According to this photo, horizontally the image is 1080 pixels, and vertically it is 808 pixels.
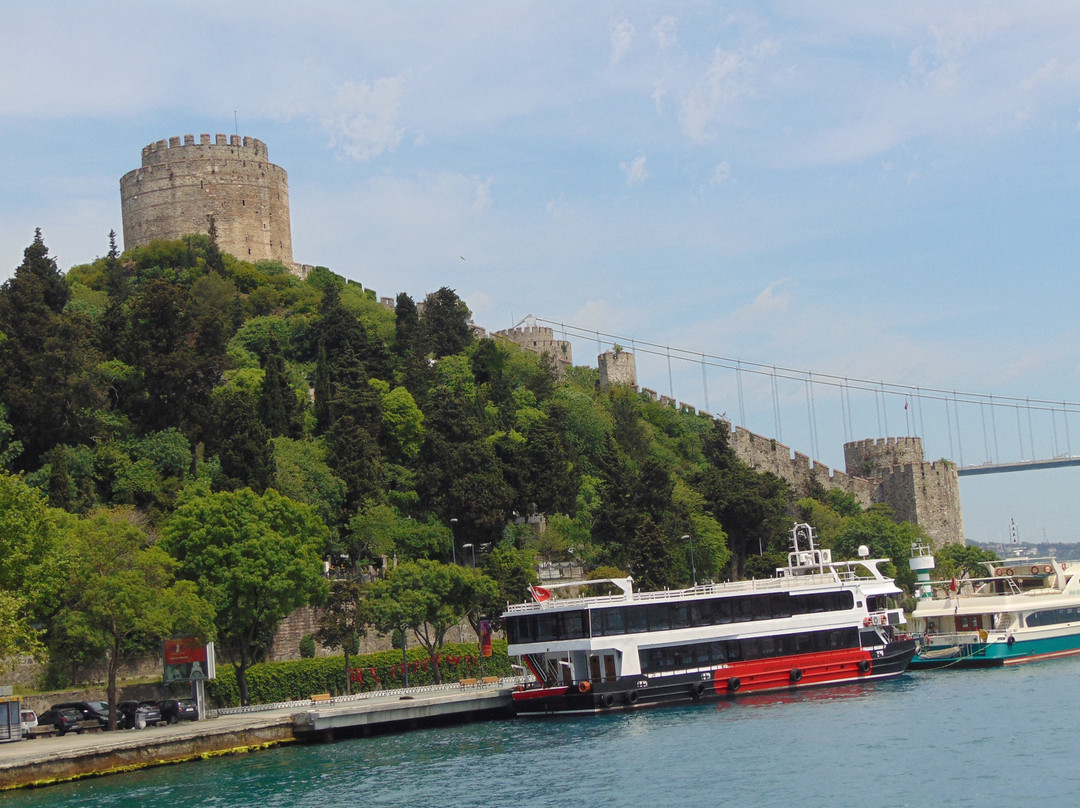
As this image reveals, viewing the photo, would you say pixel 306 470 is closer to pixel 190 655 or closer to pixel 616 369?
pixel 190 655

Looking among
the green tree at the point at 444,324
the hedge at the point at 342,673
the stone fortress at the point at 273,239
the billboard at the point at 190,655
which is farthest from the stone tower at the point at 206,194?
the billboard at the point at 190,655

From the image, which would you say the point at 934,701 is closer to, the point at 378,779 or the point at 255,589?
the point at 378,779

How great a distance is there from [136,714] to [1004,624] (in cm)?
2768

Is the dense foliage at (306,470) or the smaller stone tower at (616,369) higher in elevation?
the smaller stone tower at (616,369)

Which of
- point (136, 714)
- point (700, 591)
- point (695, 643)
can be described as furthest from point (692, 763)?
point (136, 714)

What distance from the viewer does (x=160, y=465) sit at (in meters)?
45.3

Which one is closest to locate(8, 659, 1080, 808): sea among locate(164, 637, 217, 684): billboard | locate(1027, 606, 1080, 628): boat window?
locate(164, 637, 217, 684): billboard

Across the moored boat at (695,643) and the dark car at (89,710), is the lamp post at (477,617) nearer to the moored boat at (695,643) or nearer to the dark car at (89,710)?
the moored boat at (695,643)

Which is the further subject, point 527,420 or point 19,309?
point 527,420

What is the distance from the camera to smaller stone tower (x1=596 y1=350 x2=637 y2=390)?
78.2 meters

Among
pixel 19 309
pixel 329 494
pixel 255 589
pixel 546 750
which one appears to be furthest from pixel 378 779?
pixel 19 309

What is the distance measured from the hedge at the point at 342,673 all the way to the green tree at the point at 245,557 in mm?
543

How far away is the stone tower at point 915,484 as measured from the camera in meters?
74.5

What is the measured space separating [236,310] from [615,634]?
105 feet
